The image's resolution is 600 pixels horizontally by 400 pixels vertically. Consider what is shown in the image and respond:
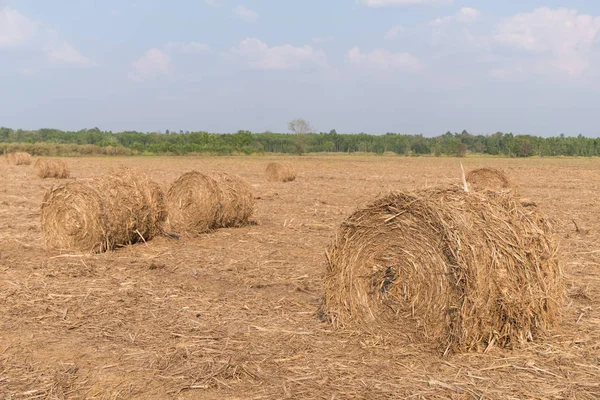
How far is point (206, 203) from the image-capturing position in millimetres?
11852

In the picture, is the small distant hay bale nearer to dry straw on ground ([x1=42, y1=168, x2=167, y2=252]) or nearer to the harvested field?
dry straw on ground ([x1=42, y1=168, x2=167, y2=252])

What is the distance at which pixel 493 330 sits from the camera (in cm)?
543

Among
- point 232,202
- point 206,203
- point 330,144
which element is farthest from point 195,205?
point 330,144

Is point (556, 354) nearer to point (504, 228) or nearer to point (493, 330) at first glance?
point (493, 330)

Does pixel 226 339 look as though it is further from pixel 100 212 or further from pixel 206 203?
pixel 206 203

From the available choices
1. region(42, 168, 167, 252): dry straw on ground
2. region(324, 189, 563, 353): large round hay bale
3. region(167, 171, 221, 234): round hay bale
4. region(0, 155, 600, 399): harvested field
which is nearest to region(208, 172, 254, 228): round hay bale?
region(167, 171, 221, 234): round hay bale

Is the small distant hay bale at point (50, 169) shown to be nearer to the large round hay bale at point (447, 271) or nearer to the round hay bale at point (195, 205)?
the round hay bale at point (195, 205)

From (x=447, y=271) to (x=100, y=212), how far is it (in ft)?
21.0

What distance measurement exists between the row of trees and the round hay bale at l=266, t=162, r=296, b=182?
143ft

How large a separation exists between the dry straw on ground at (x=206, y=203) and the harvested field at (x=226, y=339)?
1549mm

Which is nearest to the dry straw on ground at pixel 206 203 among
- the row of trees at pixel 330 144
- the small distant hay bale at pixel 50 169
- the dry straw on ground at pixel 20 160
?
the small distant hay bale at pixel 50 169

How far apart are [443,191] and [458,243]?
2.36 feet

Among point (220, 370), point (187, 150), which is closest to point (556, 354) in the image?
point (220, 370)

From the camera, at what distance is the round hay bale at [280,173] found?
991 inches
